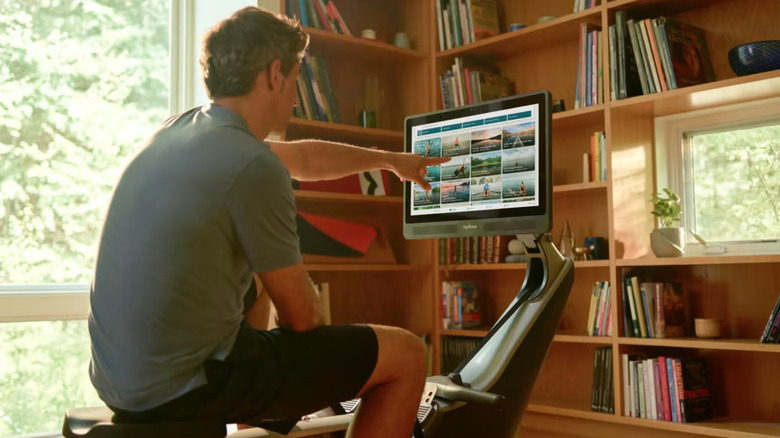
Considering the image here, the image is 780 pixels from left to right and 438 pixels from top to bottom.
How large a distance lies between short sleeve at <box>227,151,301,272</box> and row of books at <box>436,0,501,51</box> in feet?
7.36

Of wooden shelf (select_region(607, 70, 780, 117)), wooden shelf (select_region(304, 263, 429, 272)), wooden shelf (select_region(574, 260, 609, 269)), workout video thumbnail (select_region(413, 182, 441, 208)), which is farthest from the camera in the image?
wooden shelf (select_region(304, 263, 429, 272))

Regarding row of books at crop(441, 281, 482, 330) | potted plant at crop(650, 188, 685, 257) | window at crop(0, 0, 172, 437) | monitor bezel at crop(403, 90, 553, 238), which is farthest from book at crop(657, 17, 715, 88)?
window at crop(0, 0, 172, 437)

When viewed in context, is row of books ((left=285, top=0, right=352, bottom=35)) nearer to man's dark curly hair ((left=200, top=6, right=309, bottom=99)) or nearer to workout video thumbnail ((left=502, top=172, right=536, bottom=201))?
workout video thumbnail ((left=502, top=172, right=536, bottom=201))

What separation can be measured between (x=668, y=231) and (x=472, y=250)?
2.87 feet

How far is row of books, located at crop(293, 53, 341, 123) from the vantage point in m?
3.26

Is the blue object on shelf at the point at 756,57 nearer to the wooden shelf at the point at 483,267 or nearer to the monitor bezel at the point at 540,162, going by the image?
the monitor bezel at the point at 540,162

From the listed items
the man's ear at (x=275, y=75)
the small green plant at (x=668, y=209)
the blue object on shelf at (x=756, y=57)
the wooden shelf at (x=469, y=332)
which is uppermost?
the blue object on shelf at (x=756, y=57)

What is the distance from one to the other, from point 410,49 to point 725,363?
1881mm

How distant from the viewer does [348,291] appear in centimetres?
362

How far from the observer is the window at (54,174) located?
2.79 meters

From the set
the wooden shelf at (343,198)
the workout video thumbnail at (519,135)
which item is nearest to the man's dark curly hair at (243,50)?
the workout video thumbnail at (519,135)

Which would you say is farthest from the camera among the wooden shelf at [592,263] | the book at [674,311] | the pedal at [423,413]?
the wooden shelf at [592,263]

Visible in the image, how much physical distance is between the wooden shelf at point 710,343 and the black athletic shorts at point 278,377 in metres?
1.60

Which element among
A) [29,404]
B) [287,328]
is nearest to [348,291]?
[29,404]
